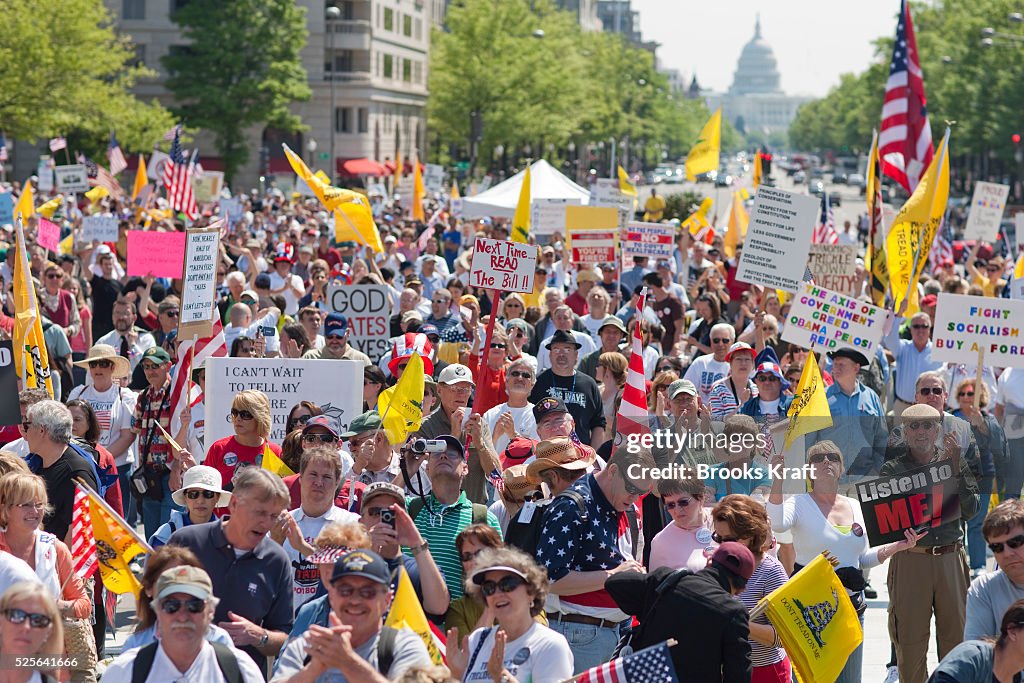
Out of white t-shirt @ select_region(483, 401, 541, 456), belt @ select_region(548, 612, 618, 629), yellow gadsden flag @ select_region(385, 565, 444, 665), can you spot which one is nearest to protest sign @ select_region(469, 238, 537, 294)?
white t-shirt @ select_region(483, 401, 541, 456)

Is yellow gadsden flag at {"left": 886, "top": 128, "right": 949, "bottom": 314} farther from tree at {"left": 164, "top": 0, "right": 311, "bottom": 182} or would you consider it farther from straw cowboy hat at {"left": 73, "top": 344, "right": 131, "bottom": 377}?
tree at {"left": 164, "top": 0, "right": 311, "bottom": 182}

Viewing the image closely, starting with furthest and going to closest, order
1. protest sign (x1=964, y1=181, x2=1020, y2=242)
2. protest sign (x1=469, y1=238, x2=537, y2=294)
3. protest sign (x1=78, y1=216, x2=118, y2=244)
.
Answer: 1. protest sign (x1=964, y1=181, x2=1020, y2=242)
2. protest sign (x1=78, y1=216, x2=118, y2=244)
3. protest sign (x1=469, y1=238, x2=537, y2=294)

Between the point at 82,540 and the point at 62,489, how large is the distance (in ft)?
4.25

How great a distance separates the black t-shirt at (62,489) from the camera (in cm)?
760

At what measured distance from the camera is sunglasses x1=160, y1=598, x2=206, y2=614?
15.9 feet

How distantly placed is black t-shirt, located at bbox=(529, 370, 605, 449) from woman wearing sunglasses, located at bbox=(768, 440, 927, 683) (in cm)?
321

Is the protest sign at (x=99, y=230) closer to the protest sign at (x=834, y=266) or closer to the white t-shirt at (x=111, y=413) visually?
the protest sign at (x=834, y=266)

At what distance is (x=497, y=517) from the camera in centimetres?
755

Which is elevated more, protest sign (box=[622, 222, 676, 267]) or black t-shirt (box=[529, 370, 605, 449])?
protest sign (box=[622, 222, 676, 267])

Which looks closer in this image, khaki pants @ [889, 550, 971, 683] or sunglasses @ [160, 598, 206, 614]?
sunglasses @ [160, 598, 206, 614]

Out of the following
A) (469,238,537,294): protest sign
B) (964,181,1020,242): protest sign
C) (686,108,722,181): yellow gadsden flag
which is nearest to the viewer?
(469,238,537,294): protest sign

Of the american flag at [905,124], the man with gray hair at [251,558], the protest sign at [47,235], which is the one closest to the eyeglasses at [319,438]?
the man with gray hair at [251,558]

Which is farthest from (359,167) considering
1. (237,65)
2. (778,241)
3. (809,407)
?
(809,407)

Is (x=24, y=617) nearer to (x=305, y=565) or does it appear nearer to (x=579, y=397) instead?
(x=305, y=565)
